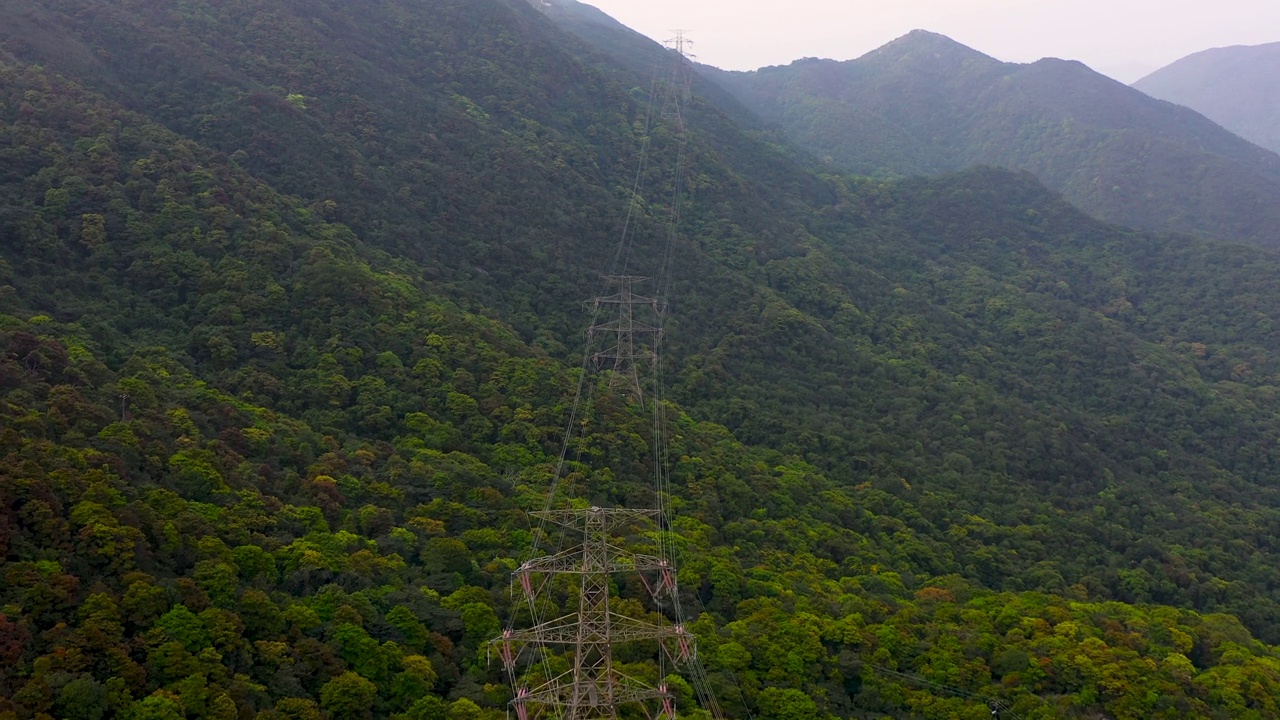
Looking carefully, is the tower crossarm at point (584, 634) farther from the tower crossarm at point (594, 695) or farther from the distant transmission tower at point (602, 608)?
the tower crossarm at point (594, 695)

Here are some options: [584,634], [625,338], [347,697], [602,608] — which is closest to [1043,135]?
[625,338]

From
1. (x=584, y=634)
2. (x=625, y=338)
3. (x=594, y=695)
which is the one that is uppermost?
(x=584, y=634)

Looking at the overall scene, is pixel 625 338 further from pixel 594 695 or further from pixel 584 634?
pixel 594 695

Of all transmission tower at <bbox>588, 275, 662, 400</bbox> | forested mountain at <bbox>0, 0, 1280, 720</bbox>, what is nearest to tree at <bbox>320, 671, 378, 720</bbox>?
forested mountain at <bbox>0, 0, 1280, 720</bbox>

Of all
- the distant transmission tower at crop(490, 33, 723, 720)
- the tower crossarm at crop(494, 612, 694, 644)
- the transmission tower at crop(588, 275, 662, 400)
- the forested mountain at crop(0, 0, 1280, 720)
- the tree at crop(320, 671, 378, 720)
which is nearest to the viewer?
the tower crossarm at crop(494, 612, 694, 644)

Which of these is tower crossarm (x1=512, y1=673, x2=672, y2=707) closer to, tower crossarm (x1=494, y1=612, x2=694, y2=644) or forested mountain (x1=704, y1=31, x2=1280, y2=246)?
tower crossarm (x1=494, y1=612, x2=694, y2=644)

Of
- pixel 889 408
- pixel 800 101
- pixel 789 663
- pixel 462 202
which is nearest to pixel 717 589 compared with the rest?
pixel 789 663
